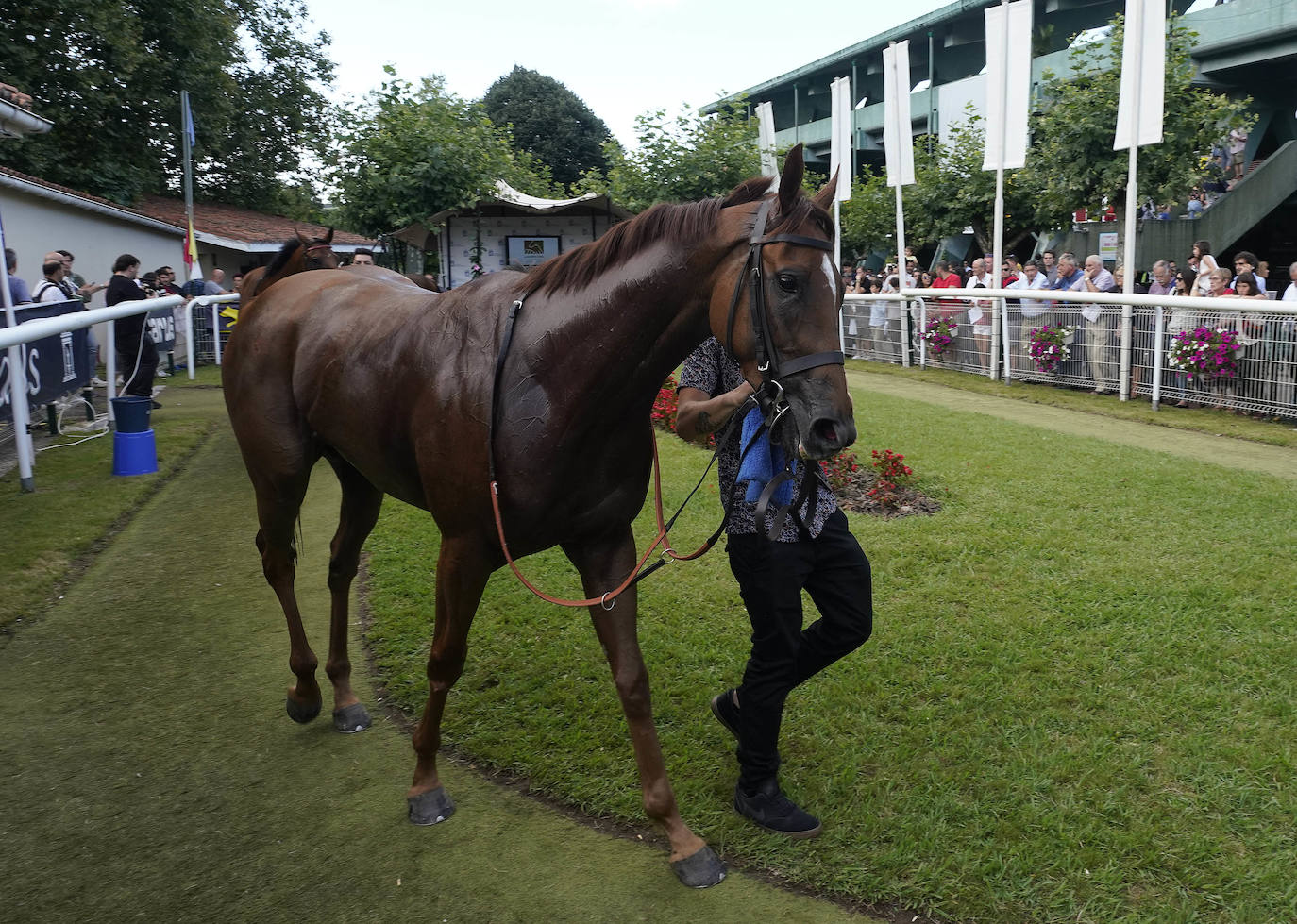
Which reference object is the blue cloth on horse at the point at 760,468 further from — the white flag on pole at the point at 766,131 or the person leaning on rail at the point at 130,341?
the white flag on pole at the point at 766,131

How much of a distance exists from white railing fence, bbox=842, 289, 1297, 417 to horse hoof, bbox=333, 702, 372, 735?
8.96 meters

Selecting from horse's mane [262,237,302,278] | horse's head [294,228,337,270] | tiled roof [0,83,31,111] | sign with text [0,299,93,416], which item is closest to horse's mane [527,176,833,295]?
horse's mane [262,237,302,278]

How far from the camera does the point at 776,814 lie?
2.99 m

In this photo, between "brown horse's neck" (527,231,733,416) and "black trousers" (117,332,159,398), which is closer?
"brown horse's neck" (527,231,733,416)

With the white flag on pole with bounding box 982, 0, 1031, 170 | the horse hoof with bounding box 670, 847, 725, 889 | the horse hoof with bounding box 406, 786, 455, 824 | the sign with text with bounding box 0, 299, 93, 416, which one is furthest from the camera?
the white flag on pole with bounding box 982, 0, 1031, 170

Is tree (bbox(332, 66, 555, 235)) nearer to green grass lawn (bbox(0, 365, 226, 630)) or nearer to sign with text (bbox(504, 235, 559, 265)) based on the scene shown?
sign with text (bbox(504, 235, 559, 265))

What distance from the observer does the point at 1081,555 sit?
545cm

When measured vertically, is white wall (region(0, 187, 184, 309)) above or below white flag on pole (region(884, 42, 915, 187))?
below

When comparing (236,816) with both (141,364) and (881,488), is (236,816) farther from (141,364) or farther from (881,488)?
(141,364)

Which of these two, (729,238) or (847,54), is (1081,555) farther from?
(847,54)

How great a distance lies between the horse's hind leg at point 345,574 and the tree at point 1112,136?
14099 millimetres

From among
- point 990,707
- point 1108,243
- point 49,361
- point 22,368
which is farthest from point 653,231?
point 1108,243

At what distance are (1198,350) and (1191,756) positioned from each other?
26.5 ft

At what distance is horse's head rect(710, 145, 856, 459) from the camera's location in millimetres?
2295
